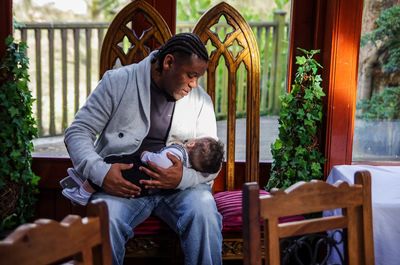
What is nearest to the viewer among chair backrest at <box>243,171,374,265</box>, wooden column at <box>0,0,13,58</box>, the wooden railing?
chair backrest at <box>243,171,374,265</box>

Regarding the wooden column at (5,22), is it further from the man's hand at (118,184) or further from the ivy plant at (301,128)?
the ivy plant at (301,128)

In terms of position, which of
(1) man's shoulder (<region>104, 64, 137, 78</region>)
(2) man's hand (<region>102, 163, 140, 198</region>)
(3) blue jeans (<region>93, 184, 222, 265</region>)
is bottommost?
(3) blue jeans (<region>93, 184, 222, 265</region>)

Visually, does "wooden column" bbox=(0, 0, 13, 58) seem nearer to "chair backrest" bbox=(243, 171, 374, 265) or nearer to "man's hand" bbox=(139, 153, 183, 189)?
"man's hand" bbox=(139, 153, 183, 189)

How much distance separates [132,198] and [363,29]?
139 cm

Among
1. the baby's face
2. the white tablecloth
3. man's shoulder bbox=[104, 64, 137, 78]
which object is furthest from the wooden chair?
the white tablecloth

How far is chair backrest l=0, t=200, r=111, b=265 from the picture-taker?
37.8 inches

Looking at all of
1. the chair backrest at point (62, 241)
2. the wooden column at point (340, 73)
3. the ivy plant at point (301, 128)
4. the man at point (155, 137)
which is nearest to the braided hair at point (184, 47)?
the man at point (155, 137)

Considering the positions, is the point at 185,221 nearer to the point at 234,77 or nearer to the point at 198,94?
the point at 198,94

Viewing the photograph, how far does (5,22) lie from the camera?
2594mm

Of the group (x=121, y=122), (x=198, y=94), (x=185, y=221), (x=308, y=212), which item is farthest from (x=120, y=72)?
(x=308, y=212)

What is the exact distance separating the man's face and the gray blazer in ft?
0.28

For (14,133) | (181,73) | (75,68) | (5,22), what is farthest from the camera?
(75,68)

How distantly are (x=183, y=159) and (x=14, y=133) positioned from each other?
2.76 feet

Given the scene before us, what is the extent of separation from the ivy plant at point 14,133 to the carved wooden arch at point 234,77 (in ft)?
2.81
